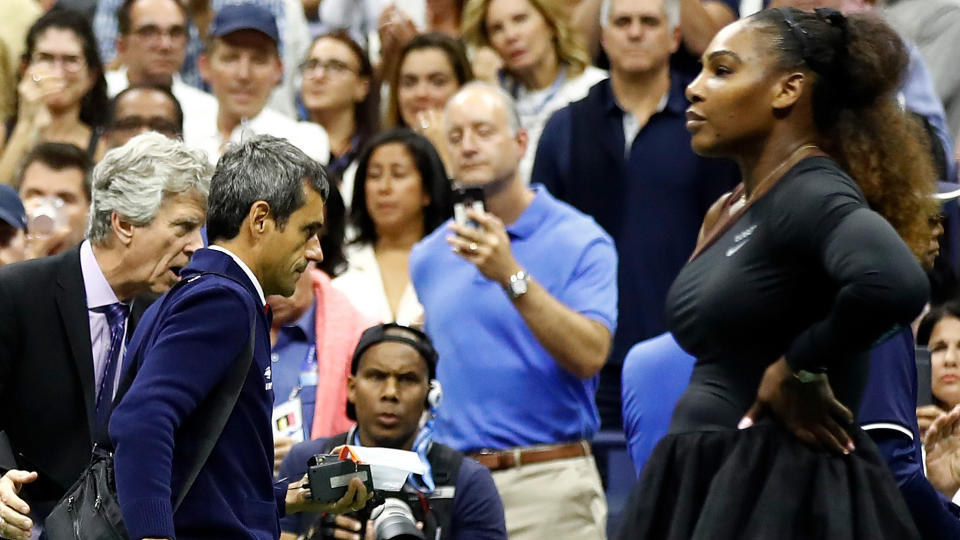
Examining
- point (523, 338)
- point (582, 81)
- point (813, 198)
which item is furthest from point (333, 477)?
point (582, 81)

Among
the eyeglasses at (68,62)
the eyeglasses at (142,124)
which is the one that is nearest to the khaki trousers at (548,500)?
the eyeglasses at (142,124)

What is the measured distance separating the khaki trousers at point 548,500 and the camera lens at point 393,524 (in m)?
0.91

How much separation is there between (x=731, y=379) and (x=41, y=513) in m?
1.74

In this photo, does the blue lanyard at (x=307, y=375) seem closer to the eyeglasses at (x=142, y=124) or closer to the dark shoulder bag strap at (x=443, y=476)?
the dark shoulder bag strap at (x=443, y=476)

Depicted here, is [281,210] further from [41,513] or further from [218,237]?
[41,513]

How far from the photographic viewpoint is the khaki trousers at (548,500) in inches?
225

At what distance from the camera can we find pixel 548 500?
5699 millimetres

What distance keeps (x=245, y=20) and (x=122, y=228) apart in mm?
3820

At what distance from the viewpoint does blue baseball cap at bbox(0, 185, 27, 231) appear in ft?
19.4

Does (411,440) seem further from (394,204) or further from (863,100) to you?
(863,100)

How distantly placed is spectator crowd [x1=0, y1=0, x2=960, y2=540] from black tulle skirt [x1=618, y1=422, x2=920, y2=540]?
386 millimetres

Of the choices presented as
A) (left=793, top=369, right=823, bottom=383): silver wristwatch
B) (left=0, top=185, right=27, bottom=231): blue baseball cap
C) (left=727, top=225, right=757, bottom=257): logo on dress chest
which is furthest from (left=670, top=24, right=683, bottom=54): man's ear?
(left=793, top=369, right=823, bottom=383): silver wristwatch

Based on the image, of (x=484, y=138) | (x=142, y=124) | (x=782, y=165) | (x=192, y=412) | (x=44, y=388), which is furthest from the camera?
(x=142, y=124)

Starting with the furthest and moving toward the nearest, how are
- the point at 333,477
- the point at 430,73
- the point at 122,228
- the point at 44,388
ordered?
the point at 430,73 < the point at 122,228 < the point at 44,388 < the point at 333,477
